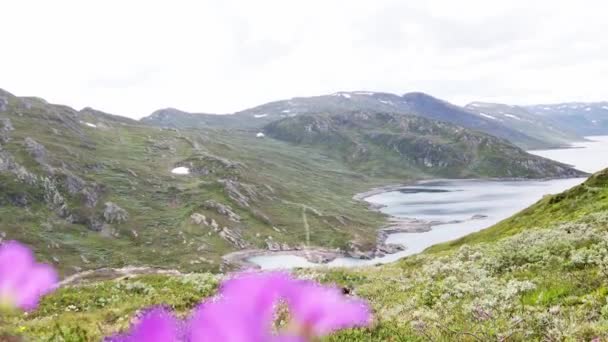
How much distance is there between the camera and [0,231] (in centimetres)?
17025

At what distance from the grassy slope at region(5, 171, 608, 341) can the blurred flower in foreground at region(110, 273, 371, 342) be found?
5237 mm

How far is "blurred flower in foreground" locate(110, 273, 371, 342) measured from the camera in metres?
0.84

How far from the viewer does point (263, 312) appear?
3.06 ft

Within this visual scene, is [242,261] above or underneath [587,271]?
Answer: underneath

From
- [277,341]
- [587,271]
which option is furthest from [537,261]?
[277,341]

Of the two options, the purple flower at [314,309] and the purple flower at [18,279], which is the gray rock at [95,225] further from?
the purple flower at [314,309]

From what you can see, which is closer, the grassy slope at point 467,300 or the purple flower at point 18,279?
the purple flower at point 18,279

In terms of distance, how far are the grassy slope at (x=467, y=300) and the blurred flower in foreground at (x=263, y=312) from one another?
17.2 feet

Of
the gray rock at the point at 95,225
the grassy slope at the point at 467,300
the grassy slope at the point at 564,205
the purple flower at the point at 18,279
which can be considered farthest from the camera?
the gray rock at the point at 95,225

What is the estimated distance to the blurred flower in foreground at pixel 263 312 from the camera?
0.84 metres

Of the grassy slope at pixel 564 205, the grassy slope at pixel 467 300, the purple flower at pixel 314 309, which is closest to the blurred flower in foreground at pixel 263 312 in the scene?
the purple flower at pixel 314 309

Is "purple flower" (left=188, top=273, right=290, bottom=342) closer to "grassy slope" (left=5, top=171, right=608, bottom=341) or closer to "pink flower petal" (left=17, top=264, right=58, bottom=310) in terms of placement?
"pink flower petal" (left=17, top=264, right=58, bottom=310)

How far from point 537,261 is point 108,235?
19220cm

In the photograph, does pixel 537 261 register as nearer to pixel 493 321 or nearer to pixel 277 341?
pixel 493 321
